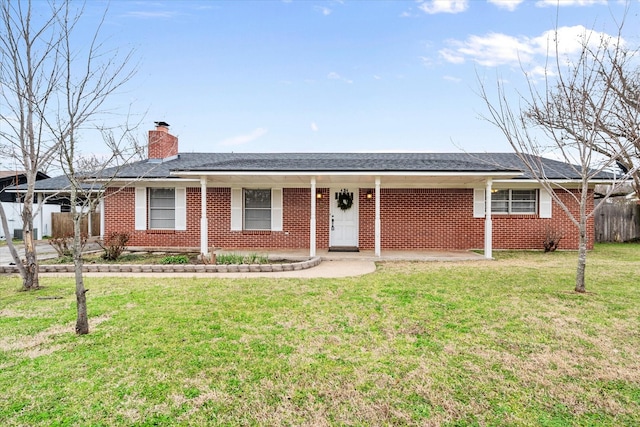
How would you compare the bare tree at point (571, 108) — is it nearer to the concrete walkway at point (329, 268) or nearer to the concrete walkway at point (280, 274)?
the concrete walkway at point (329, 268)

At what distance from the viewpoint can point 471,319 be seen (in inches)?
172

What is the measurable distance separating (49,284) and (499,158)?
15.1m

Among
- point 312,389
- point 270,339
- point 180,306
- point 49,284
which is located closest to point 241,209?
point 49,284

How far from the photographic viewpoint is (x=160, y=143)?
13.8m

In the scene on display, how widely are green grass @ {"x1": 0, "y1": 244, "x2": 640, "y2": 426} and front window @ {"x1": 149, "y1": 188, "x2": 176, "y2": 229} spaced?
6132 millimetres

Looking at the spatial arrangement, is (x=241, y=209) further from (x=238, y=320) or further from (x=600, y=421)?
(x=600, y=421)

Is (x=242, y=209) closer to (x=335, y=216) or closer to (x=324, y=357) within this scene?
(x=335, y=216)

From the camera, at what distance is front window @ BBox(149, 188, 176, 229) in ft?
39.3

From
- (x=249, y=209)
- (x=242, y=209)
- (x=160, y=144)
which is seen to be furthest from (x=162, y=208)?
(x=160, y=144)

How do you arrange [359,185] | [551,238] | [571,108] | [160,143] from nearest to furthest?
[571,108]
[359,185]
[551,238]
[160,143]

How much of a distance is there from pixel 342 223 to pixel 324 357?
8.76 m

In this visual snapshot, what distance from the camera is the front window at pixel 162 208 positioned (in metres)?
12.0

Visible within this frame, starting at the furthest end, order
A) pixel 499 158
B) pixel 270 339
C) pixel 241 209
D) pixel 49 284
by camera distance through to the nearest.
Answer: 1. pixel 499 158
2. pixel 241 209
3. pixel 49 284
4. pixel 270 339

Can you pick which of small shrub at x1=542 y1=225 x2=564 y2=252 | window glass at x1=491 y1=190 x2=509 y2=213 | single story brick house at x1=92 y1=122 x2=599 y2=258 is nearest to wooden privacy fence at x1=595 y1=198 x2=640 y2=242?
single story brick house at x1=92 y1=122 x2=599 y2=258
